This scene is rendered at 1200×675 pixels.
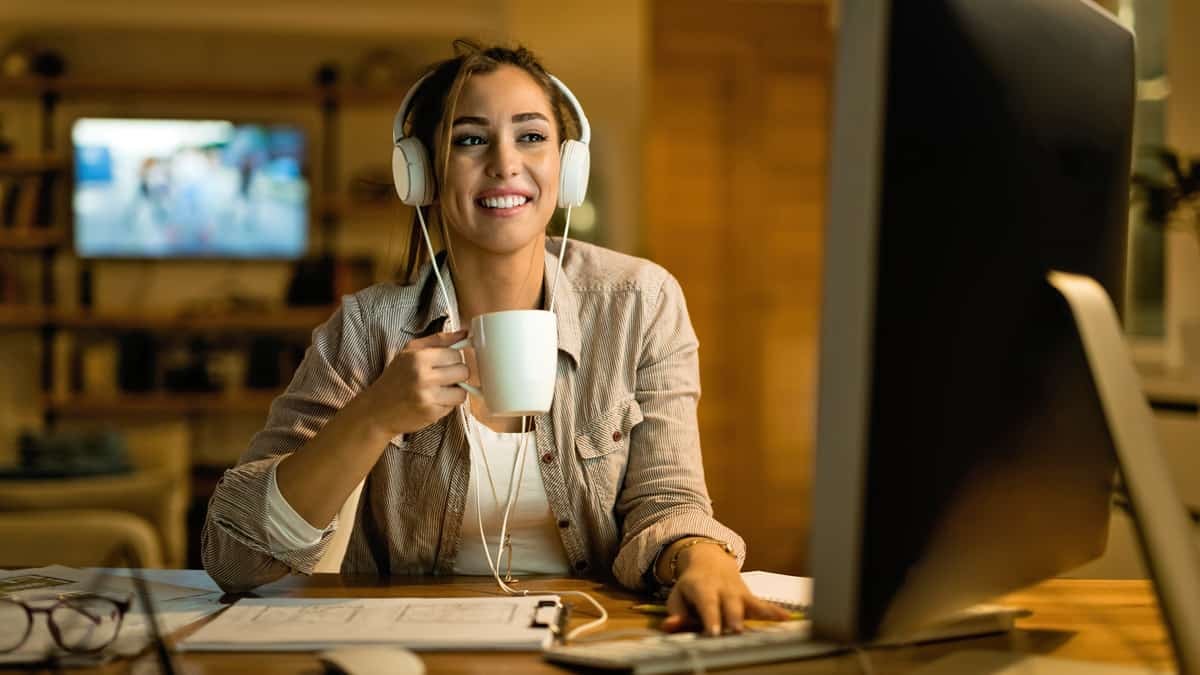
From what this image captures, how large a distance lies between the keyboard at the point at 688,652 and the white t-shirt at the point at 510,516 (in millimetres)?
513

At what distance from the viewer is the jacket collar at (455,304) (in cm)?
148

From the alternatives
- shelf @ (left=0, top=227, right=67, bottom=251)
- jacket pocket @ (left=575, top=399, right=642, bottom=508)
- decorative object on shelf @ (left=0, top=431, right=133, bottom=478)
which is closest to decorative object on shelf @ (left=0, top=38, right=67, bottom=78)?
shelf @ (left=0, top=227, right=67, bottom=251)

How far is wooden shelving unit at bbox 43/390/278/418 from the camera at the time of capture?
549cm

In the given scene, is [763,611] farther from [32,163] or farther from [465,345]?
[32,163]

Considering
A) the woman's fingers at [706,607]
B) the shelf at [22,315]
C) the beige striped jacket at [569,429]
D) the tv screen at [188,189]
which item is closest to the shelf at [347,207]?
the tv screen at [188,189]

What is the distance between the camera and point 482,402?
1.47m

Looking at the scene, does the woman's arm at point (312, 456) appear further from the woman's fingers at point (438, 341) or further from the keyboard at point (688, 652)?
the keyboard at point (688, 652)

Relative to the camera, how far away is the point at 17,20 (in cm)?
550

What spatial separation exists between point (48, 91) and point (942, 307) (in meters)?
5.74

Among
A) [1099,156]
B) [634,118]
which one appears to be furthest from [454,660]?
[634,118]

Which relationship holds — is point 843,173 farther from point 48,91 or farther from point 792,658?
point 48,91

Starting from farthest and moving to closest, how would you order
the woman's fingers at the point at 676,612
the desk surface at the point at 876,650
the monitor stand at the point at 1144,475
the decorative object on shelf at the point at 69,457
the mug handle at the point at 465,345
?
the decorative object on shelf at the point at 69,457, the mug handle at the point at 465,345, the woman's fingers at the point at 676,612, the desk surface at the point at 876,650, the monitor stand at the point at 1144,475

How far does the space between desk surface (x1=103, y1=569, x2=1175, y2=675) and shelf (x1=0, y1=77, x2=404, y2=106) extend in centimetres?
461

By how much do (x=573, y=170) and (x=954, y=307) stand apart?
770 millimetres
